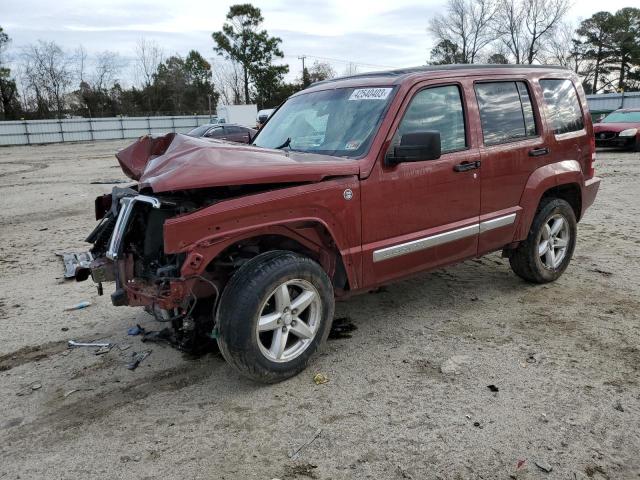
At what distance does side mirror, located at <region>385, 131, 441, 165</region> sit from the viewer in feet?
11.3

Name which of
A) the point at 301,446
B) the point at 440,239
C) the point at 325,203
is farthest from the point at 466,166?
the point at 301,446

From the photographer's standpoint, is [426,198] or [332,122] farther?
[332,122]

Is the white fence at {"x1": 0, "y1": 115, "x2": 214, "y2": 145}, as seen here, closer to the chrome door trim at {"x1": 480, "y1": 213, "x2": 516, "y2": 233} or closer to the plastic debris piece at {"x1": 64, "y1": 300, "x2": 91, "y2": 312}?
the plastic debris piece at {"x1": 64, "y1": 300, "x2": 91, "y2": 312}

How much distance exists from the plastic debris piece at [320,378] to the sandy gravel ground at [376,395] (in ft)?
0.13

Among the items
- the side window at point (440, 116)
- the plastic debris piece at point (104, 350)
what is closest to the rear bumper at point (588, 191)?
the side window at point (440, 116)

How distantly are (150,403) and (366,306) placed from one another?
2.17 metres

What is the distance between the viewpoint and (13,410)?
3340mm

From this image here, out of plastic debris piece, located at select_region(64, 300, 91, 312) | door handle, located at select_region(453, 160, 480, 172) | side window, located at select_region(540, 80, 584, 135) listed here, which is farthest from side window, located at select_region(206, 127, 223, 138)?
door handle, located at select_region(453, 160, 480, 172)

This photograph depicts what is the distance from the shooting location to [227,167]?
315 centimetres

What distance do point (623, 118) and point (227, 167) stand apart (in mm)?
18876

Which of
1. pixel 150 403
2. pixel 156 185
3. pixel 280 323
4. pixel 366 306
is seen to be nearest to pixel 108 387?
pixel 150 403

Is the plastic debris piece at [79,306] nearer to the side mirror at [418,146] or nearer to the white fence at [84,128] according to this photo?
the side mirror at [418,146]

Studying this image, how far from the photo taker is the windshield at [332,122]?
12.6 ft

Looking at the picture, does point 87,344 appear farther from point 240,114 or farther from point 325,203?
point 240,114
